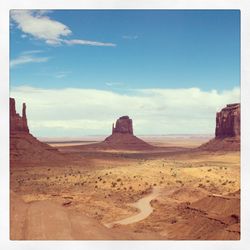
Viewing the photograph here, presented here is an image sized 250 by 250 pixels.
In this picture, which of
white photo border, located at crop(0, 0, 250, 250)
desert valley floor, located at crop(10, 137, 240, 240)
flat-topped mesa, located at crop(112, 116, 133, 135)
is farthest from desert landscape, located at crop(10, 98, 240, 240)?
flat-topped mesa, located at crop(112, 116, 133, 135)

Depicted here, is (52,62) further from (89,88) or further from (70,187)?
(70,187)

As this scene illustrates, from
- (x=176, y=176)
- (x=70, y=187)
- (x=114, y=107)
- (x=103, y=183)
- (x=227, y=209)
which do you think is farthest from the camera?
(x=176, y=176)

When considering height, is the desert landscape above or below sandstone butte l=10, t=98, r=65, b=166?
below

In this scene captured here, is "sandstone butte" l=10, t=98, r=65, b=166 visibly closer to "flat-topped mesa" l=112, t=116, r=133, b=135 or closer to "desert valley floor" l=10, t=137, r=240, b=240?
"desert valley floor" l=10, t=137, r=240, b=240

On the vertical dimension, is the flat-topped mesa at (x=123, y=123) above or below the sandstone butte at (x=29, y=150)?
above

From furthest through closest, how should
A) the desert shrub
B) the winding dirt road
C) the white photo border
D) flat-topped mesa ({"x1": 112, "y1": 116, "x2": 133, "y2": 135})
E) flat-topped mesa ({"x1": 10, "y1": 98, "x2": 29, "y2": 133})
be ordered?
1. flat-topped mesa ({"x1": 112, "y1": 116, "x2": 133, "y2": 135})
2. flat-topped mesa ({"x1": 10, "y1": 98, "x2": 29, "y2": 133})
3. the winding dirt road
4. the desert shrub
5. the white photo border

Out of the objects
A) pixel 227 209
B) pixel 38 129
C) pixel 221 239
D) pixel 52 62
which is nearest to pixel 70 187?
pixel 38 129
